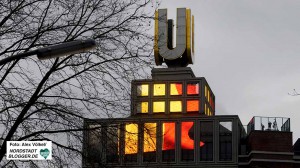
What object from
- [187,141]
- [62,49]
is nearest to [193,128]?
[187,141]

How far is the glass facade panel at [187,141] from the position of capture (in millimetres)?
87312

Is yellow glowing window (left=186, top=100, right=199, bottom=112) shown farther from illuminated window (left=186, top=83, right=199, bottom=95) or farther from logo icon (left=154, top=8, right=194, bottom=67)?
logo icon (left=154, top=8, right=194, bottom=67)

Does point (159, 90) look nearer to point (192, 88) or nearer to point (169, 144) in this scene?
point (192, 88)

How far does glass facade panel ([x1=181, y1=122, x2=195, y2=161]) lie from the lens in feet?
286

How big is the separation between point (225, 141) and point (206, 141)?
2420mm

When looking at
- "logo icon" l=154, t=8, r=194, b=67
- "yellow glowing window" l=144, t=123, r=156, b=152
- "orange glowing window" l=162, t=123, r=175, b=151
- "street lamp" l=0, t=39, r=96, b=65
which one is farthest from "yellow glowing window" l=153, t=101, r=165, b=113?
"street lamp" l=0, t=39, r=96, b=65

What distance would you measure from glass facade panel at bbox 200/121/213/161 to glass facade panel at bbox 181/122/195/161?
120cm

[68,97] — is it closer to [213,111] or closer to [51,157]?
[51,157]

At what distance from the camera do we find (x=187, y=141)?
3479 inches

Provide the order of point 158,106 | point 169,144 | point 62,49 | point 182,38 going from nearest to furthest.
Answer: point 62,49, point 169,144, point 182,38, point 158,106

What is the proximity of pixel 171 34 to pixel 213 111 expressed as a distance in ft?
64.2

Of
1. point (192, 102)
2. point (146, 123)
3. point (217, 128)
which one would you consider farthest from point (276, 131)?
point (146, 123)

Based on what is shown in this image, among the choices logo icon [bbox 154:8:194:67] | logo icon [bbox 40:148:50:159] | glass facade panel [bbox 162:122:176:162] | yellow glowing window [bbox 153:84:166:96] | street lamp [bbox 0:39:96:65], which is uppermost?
logo icon [bbox 154:8:194:67]

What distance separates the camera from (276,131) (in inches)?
3044
